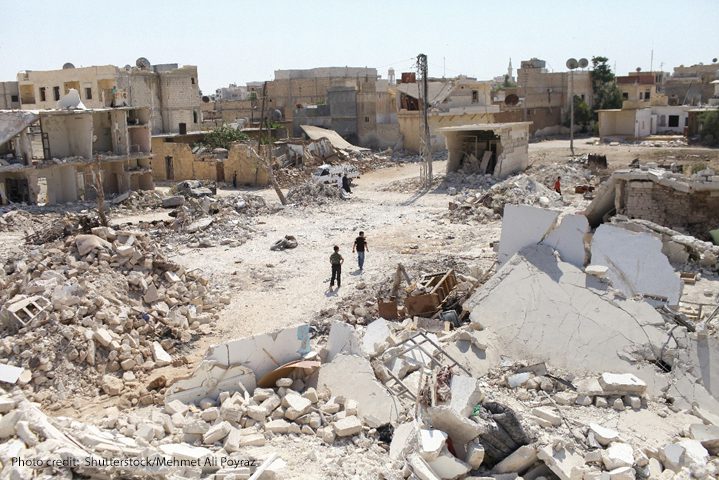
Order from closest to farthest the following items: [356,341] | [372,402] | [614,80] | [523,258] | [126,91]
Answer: [372,402]
[356,341]
[523,258]
[126,91]
[614,80]

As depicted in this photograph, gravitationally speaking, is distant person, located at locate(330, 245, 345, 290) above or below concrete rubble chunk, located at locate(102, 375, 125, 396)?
above

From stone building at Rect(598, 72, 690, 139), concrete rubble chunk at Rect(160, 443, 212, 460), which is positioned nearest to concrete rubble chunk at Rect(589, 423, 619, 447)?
concrete rubble chunk at Rect(160, 443, 212, 460)

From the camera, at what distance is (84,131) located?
2828 cm

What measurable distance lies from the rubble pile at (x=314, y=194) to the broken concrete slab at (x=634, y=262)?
13.9 metres

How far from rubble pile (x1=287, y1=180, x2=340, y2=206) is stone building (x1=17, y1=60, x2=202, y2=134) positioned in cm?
1758

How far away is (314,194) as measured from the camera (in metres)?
25.3

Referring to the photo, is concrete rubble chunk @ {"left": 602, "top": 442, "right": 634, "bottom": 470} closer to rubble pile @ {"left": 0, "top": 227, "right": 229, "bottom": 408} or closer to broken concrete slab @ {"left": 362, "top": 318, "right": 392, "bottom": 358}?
broken concrete slab @ {"left": 362, "top": 318, "right": 392, "bottom": 358}

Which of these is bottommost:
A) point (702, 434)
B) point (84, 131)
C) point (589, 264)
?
point (702, 434)

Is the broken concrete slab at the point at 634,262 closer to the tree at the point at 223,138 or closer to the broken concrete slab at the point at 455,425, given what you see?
the broken concrete slab at the point at 455,425

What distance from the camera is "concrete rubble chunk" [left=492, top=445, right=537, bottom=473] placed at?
278 inches

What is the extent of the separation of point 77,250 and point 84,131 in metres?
17.0

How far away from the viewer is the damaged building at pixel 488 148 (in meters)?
27.6

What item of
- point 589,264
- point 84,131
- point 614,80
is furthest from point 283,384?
point 614,80

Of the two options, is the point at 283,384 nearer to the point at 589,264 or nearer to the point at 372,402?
the point at 372,402
